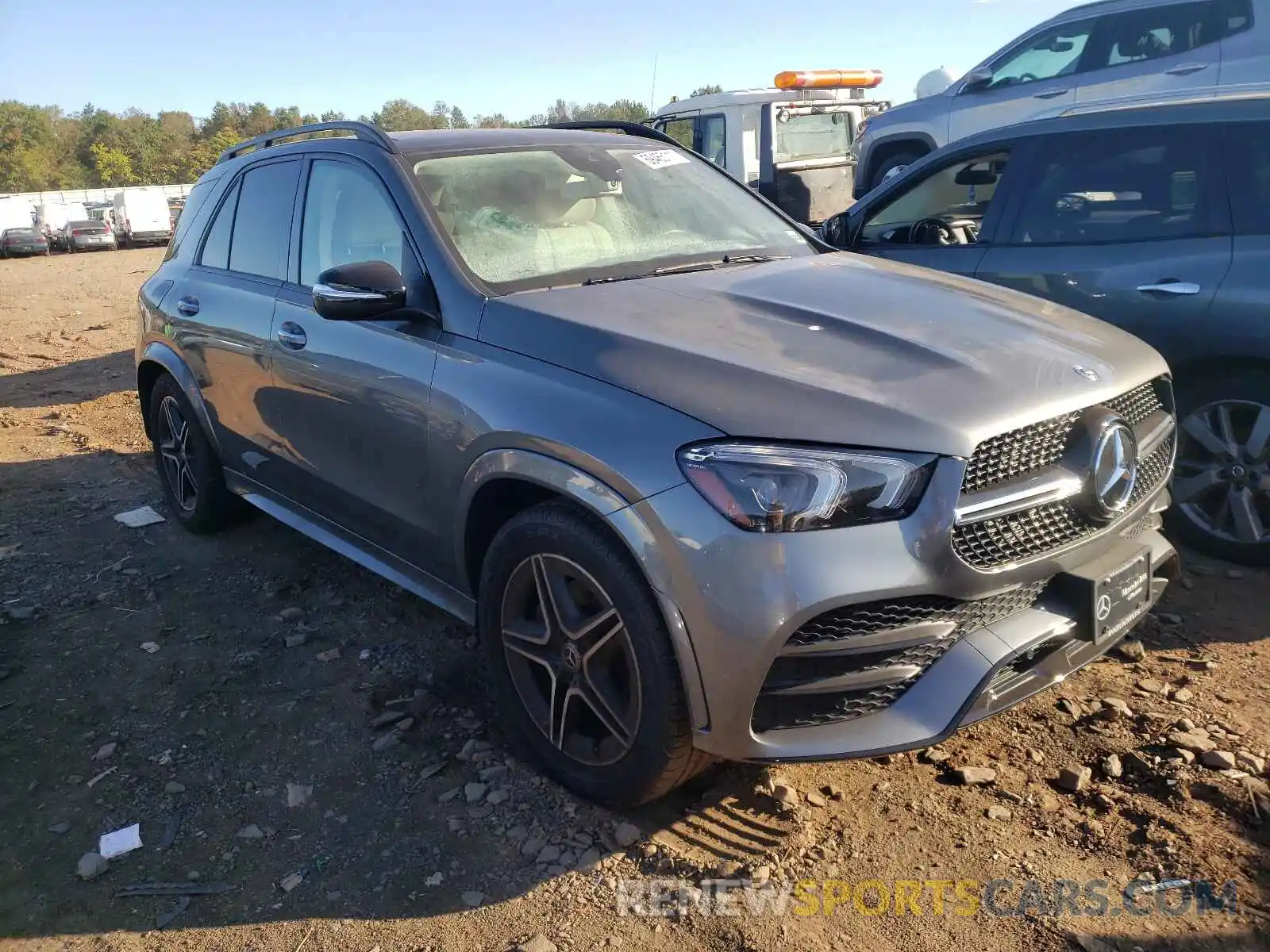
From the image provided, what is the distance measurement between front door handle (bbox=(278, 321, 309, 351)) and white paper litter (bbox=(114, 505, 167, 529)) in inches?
86.3

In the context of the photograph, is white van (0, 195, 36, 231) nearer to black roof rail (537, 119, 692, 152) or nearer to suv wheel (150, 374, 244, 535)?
suv wheel (150, 374, 244, 535)

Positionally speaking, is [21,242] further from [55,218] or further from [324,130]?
[324,130]

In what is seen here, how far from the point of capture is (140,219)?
3697 cm

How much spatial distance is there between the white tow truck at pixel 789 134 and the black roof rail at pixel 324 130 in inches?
337

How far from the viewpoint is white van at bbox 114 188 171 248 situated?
3691 cm

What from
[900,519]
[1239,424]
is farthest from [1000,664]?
[1239,424]

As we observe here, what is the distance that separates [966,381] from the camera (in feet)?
8.05

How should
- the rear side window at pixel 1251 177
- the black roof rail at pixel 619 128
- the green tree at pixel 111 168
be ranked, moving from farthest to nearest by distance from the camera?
the green tree at pixel 111 168, the black roof rail at pixel 619 128, the rear side window at pixel 1251 177

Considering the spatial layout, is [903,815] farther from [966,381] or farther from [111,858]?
[111,858]

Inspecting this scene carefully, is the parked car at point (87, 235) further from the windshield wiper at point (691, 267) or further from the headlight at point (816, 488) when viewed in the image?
the headlight at point (816, 488)

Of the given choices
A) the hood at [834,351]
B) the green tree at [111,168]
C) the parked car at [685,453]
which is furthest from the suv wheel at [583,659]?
the green tree at [111,168]

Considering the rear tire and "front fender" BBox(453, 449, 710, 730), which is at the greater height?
the rear tire

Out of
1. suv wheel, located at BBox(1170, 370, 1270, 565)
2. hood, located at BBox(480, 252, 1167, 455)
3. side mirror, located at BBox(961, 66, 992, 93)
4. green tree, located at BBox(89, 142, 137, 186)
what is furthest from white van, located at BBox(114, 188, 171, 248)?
green tree, located at BBox(89, 142, 137, 186)

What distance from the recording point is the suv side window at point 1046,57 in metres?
8.80
